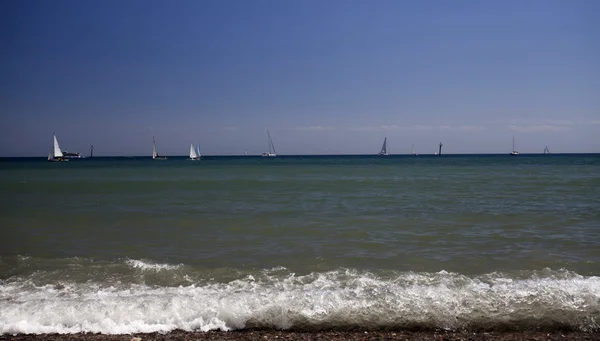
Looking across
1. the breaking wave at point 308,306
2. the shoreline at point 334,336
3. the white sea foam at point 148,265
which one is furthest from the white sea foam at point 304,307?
the white sea foam at point 148,265

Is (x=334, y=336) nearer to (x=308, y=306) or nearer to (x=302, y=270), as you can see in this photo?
(x=308, y=306)

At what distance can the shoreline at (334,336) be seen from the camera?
4.63m

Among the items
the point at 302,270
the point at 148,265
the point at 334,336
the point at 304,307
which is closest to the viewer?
the point at 334,336

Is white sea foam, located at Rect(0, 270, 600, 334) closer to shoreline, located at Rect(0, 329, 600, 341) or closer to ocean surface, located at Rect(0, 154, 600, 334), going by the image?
ocean surface, located at Rect(0, 154, 600, 334)

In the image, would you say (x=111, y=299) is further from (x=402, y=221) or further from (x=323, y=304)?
(x=402, y=221)

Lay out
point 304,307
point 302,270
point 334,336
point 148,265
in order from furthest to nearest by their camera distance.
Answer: point 148,265
point 302,270
point 304,307
point 334,336

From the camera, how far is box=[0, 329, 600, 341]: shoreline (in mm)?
4629

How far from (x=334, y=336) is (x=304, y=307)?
721mm

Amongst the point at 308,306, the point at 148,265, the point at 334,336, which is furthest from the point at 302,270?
the point at 148,265

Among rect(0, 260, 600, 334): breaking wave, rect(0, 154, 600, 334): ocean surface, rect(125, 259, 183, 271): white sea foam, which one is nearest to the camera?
rect(0, 260, 600, 334): breaking wave

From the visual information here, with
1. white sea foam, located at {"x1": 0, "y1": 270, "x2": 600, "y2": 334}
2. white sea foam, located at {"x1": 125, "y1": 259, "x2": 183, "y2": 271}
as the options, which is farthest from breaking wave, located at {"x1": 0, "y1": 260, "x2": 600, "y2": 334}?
white sea foam, located at {"x1": 125, "y1": 259, "x2": 183, "y2": 271}

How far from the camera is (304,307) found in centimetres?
535

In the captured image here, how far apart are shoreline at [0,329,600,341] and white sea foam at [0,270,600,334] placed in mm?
152

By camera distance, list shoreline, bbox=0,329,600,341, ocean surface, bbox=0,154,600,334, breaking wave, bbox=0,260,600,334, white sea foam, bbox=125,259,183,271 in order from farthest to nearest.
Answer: white sea foam, bbox=125,259,183,271
ocean surface, bbox=0,154,600,334
breaking wave, bbox=0,260,600,334
shoreline, bbox=0,329,600,341
